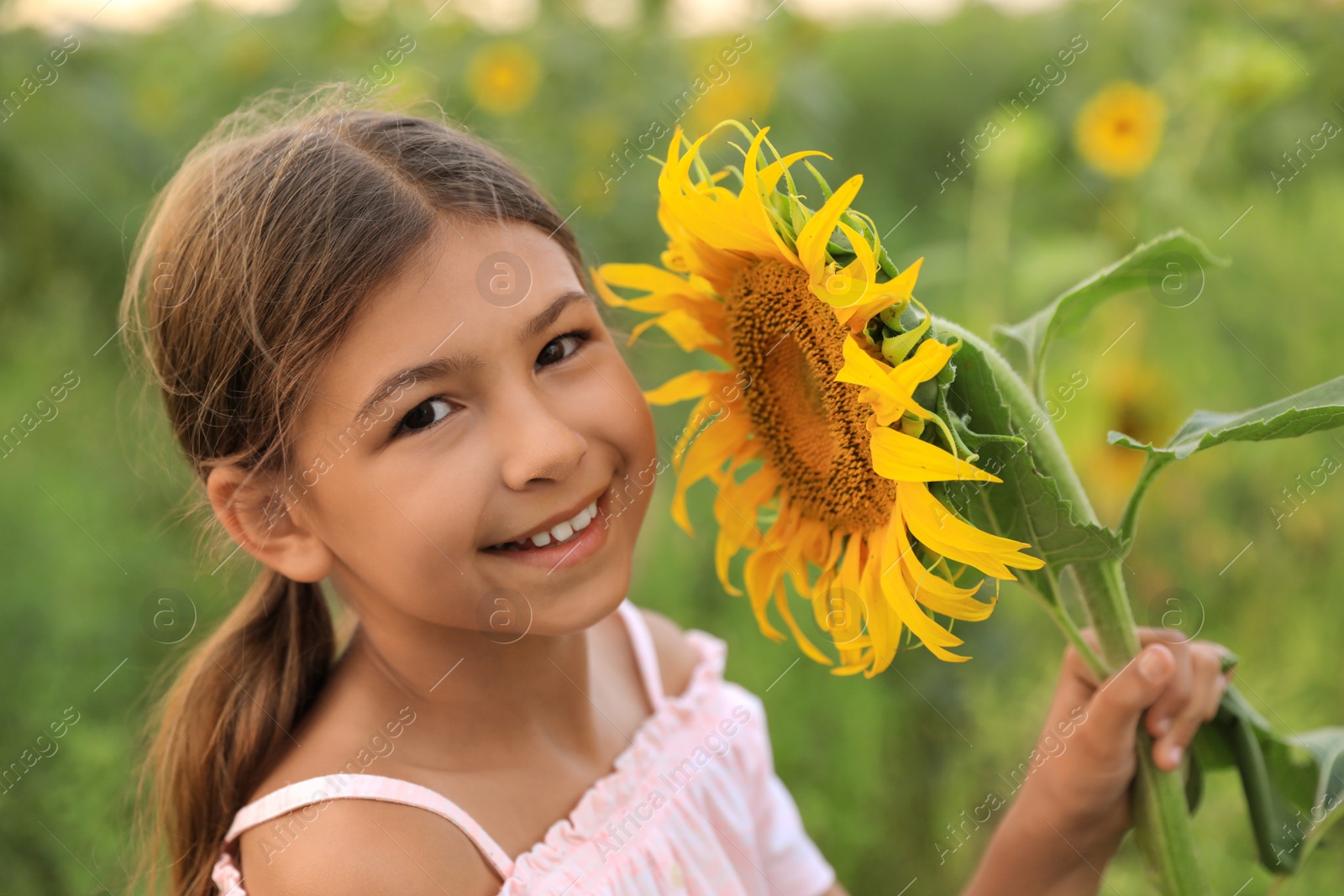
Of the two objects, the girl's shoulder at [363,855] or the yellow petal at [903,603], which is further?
the girl's shoulder at [363,855]

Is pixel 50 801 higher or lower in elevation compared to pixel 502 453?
lower

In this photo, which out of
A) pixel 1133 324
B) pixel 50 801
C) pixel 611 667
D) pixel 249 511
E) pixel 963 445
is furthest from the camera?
pixel 1133 324

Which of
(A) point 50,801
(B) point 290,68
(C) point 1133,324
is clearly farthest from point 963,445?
(B) point 290,68

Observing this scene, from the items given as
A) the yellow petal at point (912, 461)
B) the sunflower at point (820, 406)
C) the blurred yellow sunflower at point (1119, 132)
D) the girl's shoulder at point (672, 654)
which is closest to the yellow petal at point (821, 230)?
the sunflower at point (820, 406)

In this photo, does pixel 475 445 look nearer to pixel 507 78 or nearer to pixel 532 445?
pixel 532 445

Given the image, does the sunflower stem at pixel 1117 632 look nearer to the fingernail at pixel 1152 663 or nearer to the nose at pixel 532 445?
the fingernail at pixel 1152 663

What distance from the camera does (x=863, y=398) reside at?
0.72 meters

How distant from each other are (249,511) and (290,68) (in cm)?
237

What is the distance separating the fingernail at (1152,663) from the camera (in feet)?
2.75

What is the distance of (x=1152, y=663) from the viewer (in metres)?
0.84

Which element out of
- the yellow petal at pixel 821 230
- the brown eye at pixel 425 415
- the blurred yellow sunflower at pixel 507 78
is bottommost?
the brown eye at pixel 425 415

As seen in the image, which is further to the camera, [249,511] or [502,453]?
[249,511]

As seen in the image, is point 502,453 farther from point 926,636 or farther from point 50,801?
point 50,801

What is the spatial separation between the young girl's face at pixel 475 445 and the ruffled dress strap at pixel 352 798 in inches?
5.7
